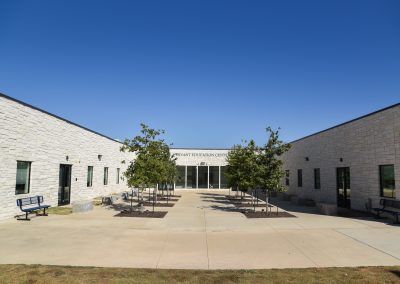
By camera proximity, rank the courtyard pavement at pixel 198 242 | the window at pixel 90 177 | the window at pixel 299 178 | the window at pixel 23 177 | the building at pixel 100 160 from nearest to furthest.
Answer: the courtyard pavement at pixel 198 242 < the building at pixel 100 160 < the window at pixel 23 177 < the window at pixel 90 177 < the window at pixel 299 178

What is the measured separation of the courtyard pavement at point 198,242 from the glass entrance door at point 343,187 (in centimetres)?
479

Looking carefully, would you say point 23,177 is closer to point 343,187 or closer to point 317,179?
point 343,187

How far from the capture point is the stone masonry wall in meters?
13.2

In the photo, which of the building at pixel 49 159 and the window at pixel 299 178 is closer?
the building at pixel 49 159

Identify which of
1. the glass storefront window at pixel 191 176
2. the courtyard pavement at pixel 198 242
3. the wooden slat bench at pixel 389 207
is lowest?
the courtyard pavement at pixel 198 242

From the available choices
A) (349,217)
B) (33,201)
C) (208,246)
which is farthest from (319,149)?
(33,201)

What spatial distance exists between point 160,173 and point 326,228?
8.81m

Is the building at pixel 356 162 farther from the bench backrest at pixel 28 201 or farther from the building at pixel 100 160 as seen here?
the bench backrest at pixel 28 201

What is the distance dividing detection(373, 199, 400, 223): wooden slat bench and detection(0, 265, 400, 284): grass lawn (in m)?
7.39

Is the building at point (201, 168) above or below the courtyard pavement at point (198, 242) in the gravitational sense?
above

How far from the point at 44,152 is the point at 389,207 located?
1722 cm

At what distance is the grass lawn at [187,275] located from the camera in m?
6.08

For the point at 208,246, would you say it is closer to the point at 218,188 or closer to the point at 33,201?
the point at 33,201

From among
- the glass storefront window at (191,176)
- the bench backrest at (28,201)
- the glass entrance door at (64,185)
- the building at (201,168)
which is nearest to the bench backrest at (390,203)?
the bench backrest at (28,201)
